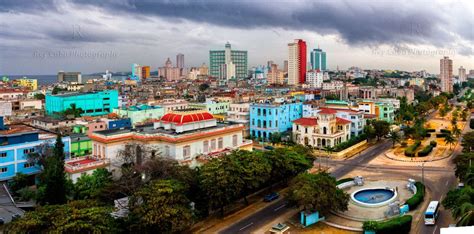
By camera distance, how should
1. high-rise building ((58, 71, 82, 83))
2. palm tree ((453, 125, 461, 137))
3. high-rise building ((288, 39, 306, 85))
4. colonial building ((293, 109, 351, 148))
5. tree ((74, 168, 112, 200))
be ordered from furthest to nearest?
high-rise building ((58, 71, 82, 83))
high-rise building ((288, 39, 306, 85))
palm tree ((453, 125, 461, 137))
colonial building ((293, 109, 351, 148))
tree ((74, 168, 112, 200))

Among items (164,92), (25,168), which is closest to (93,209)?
(25,168)

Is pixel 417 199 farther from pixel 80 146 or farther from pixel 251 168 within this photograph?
pixel 80 146

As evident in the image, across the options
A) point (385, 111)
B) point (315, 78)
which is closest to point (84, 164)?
point (385, 111)

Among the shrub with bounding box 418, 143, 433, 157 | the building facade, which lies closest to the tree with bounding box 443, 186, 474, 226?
the shrub with bounding box 418, 143, 433, 157

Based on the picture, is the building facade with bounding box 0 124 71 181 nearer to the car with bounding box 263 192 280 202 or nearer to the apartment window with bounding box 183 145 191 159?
the apartment window with bounding box 183 145 191 159

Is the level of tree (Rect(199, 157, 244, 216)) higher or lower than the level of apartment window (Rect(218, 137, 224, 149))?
lower

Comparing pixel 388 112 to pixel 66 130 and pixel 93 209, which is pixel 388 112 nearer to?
pixel 66 130
